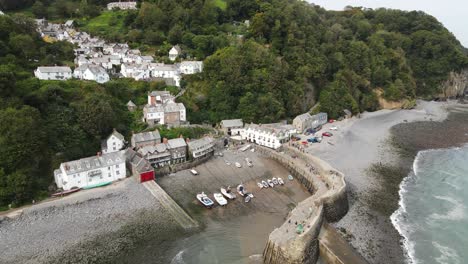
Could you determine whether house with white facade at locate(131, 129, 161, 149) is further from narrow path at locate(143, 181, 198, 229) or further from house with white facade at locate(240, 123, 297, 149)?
house with white facade at locate(240, 123, 297, 149)

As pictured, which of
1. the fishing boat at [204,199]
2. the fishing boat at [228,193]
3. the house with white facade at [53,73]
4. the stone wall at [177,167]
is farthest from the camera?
the house with white facade at [53,73]

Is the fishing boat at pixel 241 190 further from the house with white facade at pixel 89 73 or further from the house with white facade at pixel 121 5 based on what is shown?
the house with white facade at pixel 121 5

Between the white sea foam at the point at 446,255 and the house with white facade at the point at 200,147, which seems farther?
the house with white facade at the point at 200,147

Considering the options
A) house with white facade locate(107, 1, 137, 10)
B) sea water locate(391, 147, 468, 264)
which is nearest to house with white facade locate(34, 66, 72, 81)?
house with white facade locate(107, 1, 137, 10)

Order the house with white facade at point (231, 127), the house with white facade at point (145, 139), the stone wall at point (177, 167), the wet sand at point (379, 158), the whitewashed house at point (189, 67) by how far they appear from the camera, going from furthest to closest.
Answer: the whitewashed house at point (189, 67) → the house with white facade at point (231, 127) → the house with white facade at point (145, 139) → the stone wall at point (177, 167) → the wet sand at point (379, 158)

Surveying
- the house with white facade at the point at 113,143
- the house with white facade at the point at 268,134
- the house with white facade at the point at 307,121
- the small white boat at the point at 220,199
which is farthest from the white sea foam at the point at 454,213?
the house with white facade at the point at 113,143

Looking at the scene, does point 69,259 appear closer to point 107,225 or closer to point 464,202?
point 107,225
